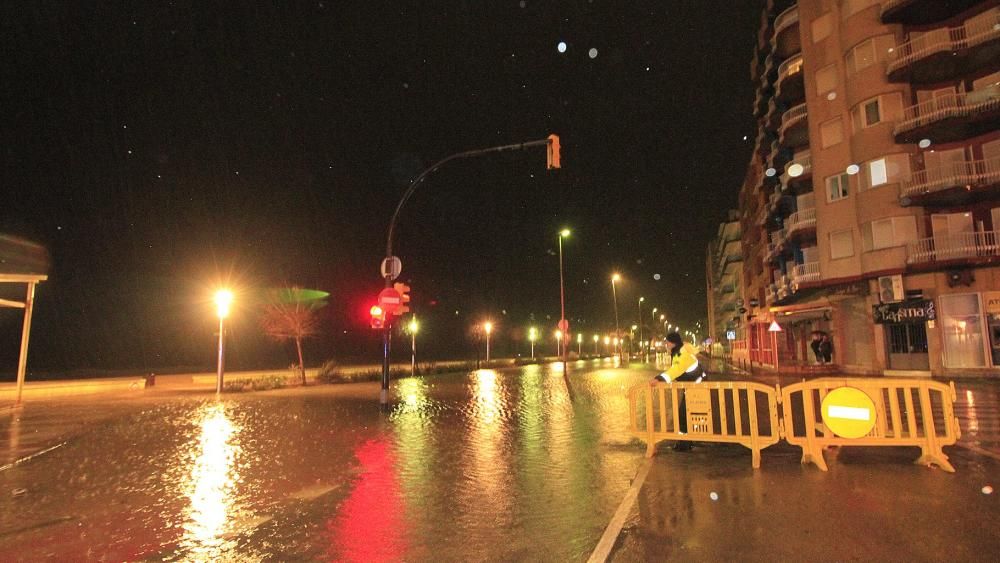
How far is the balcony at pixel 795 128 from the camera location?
33.2 metres

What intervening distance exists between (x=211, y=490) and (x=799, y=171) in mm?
35143

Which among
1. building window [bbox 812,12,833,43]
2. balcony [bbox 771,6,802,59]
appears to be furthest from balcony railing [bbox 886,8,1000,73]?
balcony [bbox 771,6,802,59]

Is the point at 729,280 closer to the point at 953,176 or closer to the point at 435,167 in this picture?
the point at 953,176

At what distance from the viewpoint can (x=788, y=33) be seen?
116 feet

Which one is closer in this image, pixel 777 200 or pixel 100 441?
pixel 100 441

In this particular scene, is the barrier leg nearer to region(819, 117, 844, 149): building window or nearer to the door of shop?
the door of shop

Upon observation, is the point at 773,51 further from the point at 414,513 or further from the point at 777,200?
the point at 414,513

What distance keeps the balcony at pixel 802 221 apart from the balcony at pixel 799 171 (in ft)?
5.57

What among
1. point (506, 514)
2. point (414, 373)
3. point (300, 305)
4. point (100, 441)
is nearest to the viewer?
point (506, 514)

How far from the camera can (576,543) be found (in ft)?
15.3

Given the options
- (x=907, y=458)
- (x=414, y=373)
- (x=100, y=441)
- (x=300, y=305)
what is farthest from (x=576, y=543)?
(x=414, y=373)

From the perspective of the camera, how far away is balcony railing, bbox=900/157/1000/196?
24438 millimetres

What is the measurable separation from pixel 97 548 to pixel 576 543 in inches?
154

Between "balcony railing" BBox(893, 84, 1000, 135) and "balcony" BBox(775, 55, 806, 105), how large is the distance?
8487 mm
